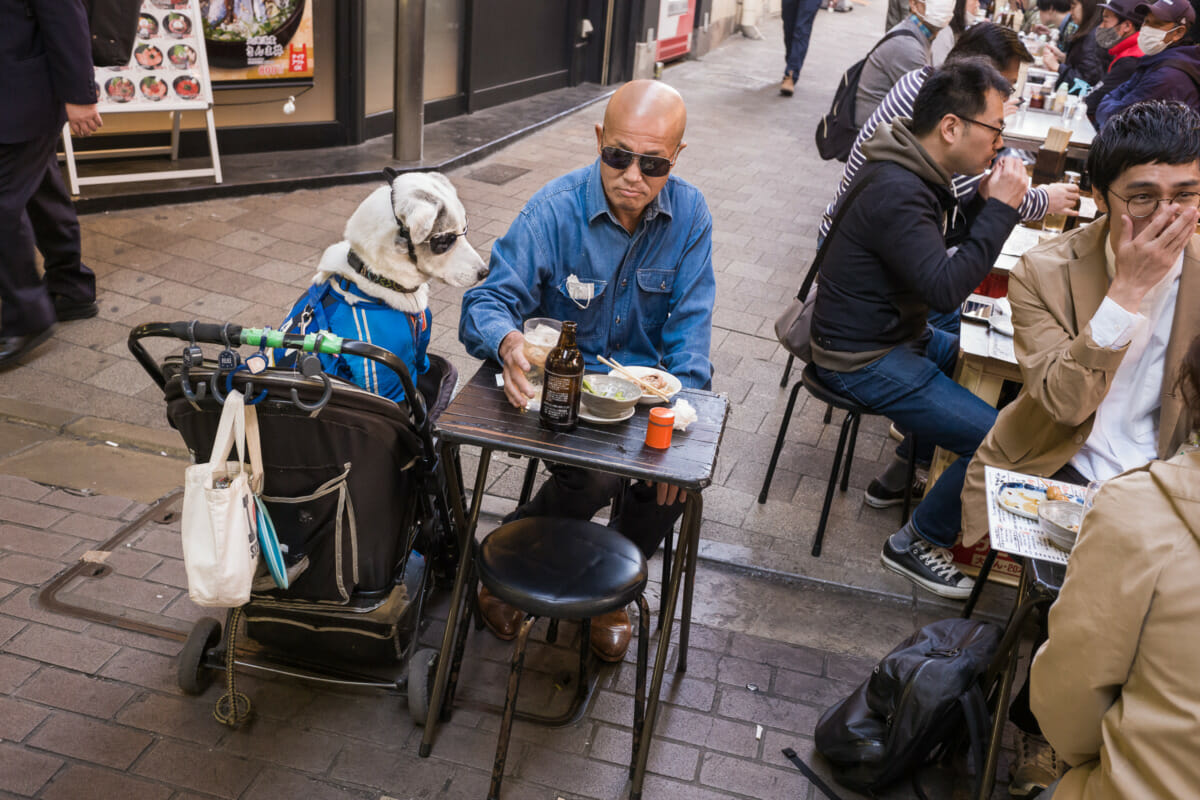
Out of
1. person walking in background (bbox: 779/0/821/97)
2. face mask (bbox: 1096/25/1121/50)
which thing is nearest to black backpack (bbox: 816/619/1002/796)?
face mask (bbox: 1096/25/1121/50)

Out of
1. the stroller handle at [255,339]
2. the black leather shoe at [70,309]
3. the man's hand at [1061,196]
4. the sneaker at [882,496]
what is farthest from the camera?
the black leather shoe at [70,309]

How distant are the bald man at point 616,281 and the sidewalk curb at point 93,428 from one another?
1.79m

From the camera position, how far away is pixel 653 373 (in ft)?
9.67

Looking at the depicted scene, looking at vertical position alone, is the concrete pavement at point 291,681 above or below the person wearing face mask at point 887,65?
below

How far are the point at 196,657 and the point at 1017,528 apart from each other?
2.36 metres

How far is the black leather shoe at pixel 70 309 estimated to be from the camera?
5102 millimetres

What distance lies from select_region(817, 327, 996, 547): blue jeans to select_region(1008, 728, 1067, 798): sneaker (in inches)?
39.8

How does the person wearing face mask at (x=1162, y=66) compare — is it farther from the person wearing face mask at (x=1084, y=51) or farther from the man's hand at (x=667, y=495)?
the man's hand at (x=667, y=495)

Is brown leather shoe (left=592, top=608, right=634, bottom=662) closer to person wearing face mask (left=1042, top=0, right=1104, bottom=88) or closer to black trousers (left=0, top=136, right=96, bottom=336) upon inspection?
black trousers (left=0, top=136, right=96, bottom=336)

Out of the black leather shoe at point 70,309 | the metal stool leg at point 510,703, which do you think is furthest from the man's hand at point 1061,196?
the black leather shoe at point 70,309

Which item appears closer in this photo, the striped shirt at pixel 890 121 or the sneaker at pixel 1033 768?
the sneaker at pixel 1033 768

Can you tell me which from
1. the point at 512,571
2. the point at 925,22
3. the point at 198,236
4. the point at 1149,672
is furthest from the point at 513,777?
the point at 925,22

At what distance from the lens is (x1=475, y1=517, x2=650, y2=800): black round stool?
261cm

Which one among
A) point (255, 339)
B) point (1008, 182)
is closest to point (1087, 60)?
point (1008, 182)
